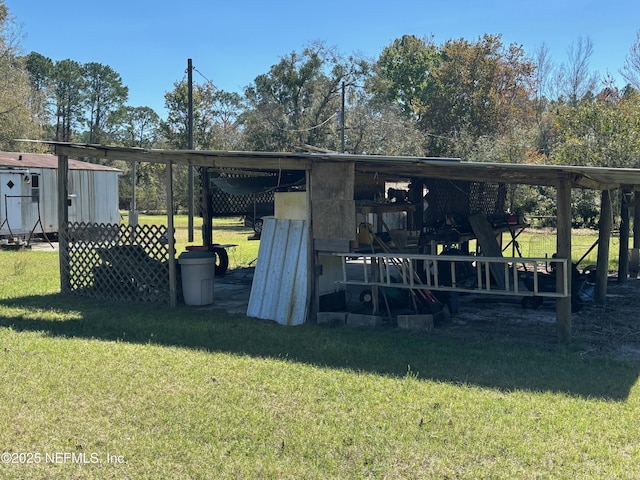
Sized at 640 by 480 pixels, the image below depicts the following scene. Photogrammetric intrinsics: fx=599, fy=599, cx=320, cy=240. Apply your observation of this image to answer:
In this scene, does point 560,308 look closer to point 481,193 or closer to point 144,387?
point 144,387

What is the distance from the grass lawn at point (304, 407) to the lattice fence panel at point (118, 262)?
1840mm

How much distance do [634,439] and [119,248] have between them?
714 centimetres

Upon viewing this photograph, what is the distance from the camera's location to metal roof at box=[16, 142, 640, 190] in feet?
20.1

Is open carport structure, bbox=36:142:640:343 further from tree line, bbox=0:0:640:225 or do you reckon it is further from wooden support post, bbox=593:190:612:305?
tree line, bbox=0:0:640:225

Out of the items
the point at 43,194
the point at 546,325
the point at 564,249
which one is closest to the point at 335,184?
the point at 564,249

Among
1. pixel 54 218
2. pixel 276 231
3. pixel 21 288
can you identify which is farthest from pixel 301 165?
pixel 54 218

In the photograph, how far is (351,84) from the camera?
106ft

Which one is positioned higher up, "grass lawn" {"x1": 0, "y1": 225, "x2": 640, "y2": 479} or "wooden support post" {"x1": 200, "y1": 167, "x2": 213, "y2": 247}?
"wooden support post" {"x1": 200, "y1": 167, "x2": 213, "y2": 247}

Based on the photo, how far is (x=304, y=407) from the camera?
441cm

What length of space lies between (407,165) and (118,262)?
4.51 meters

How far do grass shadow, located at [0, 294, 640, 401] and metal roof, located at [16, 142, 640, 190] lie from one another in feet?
6.06

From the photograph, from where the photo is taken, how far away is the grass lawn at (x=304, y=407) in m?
3.54

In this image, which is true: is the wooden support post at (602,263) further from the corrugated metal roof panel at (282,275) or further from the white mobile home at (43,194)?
the white mobile home at (43,194)

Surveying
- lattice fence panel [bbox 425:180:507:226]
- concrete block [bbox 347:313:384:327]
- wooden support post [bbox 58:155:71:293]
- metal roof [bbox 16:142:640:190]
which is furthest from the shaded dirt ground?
wooden support post [bbox 58:155:71:293]
